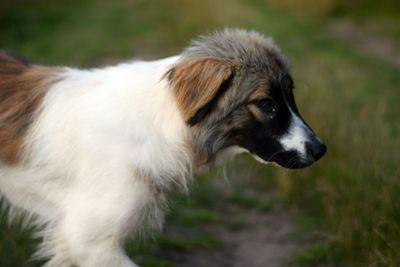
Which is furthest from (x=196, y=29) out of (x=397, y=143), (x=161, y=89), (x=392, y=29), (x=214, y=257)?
(x=161, y=89)

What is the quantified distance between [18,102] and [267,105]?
1665mm

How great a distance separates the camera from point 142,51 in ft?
44.5

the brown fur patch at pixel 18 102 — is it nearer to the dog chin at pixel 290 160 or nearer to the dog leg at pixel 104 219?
the dog leg at pixel 104 219

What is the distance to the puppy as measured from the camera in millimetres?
4145

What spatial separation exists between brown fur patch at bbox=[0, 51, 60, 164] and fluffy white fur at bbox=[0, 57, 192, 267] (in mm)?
78

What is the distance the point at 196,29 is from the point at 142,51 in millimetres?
1311

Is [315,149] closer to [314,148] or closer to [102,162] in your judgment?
[314,148]

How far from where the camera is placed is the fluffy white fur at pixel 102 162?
4133 mm

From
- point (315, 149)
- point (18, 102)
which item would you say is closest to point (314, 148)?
point (315, 149)

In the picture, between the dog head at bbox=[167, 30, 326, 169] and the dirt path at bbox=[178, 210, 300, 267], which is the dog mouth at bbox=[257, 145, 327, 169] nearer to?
the dog head at bbox=[167, 30, 326, 169]

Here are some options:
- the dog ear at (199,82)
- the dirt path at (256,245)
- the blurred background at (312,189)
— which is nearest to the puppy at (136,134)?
the dog ear at (199,82)

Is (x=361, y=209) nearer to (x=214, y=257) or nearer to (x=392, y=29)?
(x=214, y=257)

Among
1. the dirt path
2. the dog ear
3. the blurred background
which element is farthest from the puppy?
the dirt path

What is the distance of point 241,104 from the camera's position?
4.22 m
